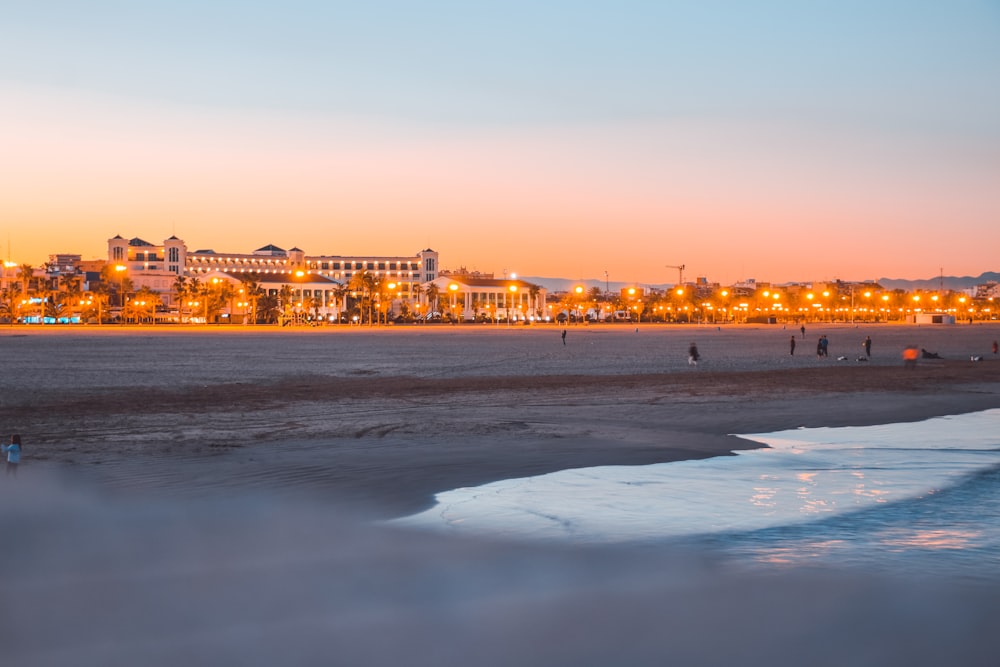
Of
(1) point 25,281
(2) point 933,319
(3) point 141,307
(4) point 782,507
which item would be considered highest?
(1) point 25,281

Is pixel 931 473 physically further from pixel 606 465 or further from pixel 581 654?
pixel 581 654

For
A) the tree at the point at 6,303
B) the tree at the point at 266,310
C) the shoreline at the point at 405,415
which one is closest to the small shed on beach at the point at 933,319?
the tree at the point at 266,310

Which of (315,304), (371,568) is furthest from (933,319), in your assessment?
(371,568)

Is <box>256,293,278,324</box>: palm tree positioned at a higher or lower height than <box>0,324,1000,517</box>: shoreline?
higher

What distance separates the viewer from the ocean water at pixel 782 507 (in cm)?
949

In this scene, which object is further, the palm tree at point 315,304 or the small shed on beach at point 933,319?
the palm tree at point 315,304

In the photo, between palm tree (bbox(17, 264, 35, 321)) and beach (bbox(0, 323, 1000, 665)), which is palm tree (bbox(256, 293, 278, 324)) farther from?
beach (bbox(0, 323, 1000, 665))

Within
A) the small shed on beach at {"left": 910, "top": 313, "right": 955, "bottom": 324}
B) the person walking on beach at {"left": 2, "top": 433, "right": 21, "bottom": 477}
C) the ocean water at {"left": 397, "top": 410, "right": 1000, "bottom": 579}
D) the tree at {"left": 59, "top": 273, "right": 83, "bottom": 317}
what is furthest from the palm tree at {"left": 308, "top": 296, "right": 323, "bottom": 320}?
the ocean water at {"left": 397, "top": 410, "right": 1000, "bottom": 579}

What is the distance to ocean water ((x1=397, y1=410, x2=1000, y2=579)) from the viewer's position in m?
9.49

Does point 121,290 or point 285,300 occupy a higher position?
point 121,290

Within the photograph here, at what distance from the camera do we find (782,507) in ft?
37.7

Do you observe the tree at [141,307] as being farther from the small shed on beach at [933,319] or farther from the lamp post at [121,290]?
the small shed on beach at [933,319]

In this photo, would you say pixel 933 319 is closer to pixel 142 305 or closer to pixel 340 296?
pixel 340 296

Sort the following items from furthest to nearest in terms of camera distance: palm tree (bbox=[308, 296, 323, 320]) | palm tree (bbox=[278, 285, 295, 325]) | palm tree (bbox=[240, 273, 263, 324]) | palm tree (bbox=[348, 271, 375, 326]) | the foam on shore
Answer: palm tree (bbox=[308, 296, 323, 320]), palm tree (bbox=[278, 285, 295, 325]), palm tree (bbox=[348, 271, 375, 326]), palm tree (bbox=[240, 273, 263, 324]), the foam on shore
